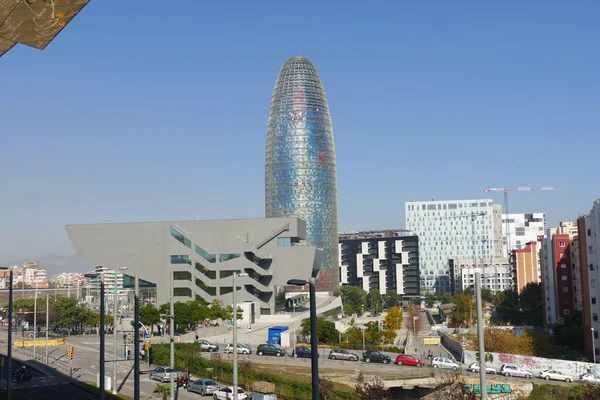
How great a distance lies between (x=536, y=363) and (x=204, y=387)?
27919 millimetres

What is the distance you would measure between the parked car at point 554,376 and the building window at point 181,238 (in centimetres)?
6168

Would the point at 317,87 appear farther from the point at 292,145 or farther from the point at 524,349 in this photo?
the point at 524,349

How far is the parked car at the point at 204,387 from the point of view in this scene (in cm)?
4294

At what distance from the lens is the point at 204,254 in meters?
104

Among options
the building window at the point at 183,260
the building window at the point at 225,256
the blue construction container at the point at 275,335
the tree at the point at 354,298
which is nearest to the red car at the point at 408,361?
the blue construction container at the point at 275,335

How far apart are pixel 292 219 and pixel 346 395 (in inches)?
2700

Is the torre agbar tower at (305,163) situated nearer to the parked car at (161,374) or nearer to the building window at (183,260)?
the building window at (183,260)

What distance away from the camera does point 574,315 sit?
7388 cm

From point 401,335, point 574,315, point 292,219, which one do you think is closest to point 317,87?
point 292,219

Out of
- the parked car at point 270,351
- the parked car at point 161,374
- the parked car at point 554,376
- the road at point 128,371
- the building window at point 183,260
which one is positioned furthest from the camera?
the building window at point 183,260

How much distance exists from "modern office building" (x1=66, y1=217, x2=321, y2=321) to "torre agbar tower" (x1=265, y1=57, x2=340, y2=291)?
59580 millimetres

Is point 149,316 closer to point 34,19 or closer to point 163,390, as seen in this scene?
point 163,390

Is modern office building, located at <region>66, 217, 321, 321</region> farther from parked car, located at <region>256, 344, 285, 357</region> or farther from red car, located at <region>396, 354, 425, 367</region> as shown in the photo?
red car, located at <region>396, 354, 425, 367</region>

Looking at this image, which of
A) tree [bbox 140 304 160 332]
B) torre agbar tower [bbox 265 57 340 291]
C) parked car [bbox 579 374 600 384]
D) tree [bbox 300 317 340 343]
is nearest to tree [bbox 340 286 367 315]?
torre agbar tower [bbox 265 57 340 291]
